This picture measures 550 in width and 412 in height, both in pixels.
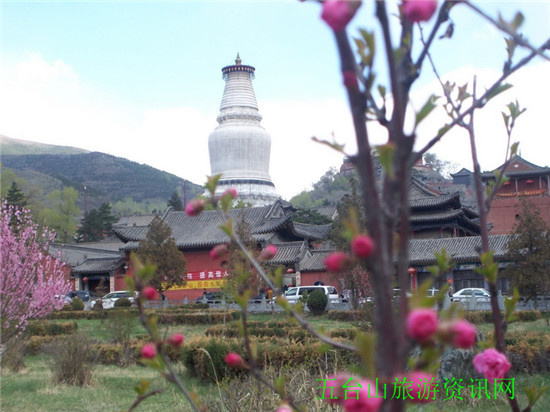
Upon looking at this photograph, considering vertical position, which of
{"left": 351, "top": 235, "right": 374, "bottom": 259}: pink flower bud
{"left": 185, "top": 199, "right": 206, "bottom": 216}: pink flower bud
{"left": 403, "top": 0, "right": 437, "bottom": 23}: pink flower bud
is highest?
{"left": 403, "top": 0, "right": 437, "bottom": 23}: pink flower bud

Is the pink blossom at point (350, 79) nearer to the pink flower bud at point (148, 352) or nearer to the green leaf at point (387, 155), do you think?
the green leaf at point (387, 155)

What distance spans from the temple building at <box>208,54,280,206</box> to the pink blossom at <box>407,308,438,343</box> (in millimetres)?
47111

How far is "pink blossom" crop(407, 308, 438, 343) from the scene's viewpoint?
34.1 inches

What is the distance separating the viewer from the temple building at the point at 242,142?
4862cm

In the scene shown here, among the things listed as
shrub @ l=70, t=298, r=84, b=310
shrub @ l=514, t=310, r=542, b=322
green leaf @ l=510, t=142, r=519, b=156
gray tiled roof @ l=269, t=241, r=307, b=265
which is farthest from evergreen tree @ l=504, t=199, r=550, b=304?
green leaf @ l=510, t=142, r=519, b=156

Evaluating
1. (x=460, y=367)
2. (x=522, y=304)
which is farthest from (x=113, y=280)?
(x=460, y=367)

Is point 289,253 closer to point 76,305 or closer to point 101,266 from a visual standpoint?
point 76,305

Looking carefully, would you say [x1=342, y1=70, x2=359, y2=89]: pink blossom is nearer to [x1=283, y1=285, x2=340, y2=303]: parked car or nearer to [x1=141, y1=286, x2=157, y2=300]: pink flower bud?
[x1=141, y1=286, x2=157, y2=300]: pink flower bud

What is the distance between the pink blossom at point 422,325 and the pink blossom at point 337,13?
445mm

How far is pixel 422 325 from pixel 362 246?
5.7 inches

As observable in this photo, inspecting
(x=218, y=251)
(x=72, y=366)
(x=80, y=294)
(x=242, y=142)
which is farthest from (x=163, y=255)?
(x=218, y=251)

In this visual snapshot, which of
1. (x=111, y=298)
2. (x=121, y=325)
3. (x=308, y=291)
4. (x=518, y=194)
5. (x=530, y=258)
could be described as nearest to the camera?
(x=121, y=325)

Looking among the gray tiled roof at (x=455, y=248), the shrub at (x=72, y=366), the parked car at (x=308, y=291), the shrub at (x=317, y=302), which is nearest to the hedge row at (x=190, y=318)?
the shrub at (x=317, y=302)

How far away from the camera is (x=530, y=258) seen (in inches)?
727
